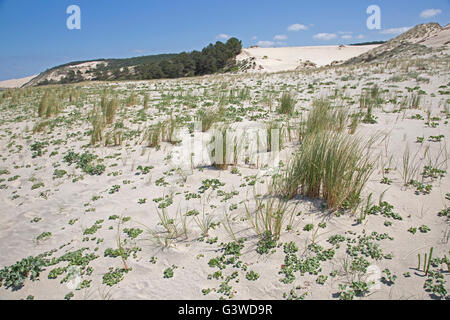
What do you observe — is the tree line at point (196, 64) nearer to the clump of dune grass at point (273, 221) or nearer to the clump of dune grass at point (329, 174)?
the clump of dune grass at point (329, 174)

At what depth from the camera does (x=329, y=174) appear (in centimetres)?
338

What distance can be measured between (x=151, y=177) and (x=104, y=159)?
1.73m

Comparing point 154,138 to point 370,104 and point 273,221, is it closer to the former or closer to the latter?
point 273,221

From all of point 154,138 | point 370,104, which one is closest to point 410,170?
point 370,104

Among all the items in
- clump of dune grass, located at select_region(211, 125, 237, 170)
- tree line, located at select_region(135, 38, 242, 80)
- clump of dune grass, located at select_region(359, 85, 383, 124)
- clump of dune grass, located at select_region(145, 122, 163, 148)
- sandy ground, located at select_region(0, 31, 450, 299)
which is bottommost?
sandy ground, located at select_region(0, 31, 450, 299)

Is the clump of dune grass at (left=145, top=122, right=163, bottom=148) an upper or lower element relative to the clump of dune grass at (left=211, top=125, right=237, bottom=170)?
upper

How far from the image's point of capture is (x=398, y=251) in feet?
8.91

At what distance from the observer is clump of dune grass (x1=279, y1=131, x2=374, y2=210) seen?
334 centimetres

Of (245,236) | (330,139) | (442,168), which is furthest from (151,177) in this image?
(442,168)

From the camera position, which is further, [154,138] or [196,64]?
[196,64]

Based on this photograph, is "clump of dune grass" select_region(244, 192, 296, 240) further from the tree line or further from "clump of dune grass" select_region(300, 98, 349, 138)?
the tree line

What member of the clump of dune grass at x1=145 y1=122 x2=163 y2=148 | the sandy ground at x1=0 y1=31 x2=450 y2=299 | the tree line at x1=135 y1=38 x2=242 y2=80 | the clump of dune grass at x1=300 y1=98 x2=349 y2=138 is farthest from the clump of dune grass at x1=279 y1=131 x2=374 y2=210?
the tree line at x1=135 y1=38 x2=242 y2=80

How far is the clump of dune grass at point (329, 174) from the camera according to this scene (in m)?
3.34
